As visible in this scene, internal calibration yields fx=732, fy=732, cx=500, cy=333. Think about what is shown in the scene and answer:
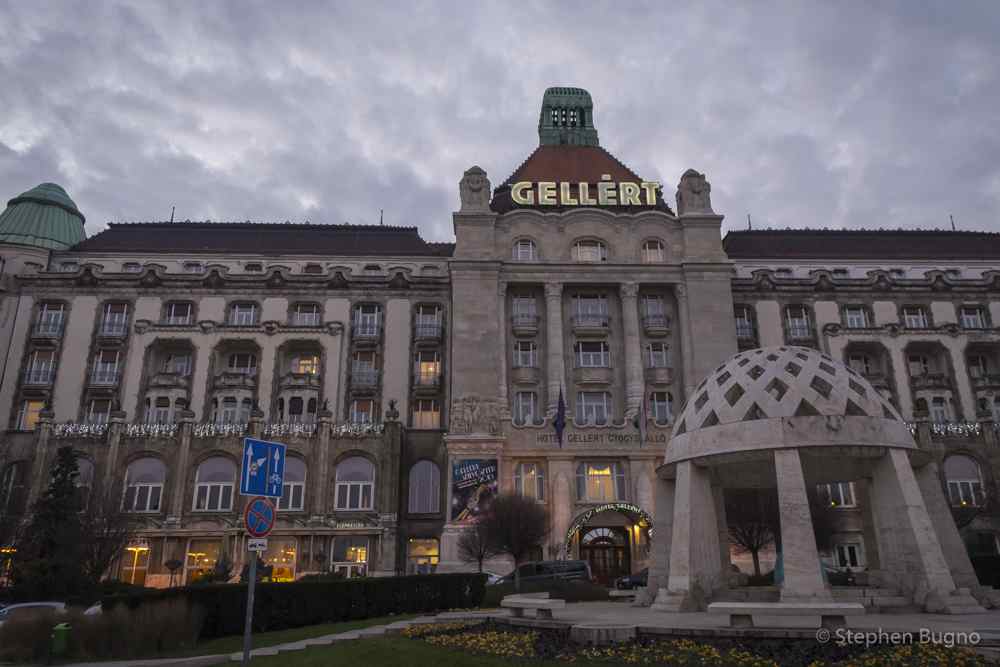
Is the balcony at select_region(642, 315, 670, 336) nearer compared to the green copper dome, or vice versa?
the balcony at select_region(642, 315, 670, 336)

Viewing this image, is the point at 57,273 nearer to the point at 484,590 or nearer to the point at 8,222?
the point at 8,222

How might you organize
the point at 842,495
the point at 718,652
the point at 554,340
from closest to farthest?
the point at 718,652, the point at 842,495, the point at 554,340

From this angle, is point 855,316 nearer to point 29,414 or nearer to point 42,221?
point 29,414

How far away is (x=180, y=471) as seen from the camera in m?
50.9

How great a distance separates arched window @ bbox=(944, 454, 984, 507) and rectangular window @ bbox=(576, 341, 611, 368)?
2609 cm

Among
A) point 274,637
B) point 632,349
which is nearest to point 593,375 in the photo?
point 632,349

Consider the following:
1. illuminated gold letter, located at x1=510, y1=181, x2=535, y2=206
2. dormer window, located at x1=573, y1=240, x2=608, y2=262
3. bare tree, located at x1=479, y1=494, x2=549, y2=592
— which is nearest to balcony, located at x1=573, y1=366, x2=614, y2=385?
dormer window, located at x1=573, y1=240, x2=608, y2=262

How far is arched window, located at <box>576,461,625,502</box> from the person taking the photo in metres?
51.5

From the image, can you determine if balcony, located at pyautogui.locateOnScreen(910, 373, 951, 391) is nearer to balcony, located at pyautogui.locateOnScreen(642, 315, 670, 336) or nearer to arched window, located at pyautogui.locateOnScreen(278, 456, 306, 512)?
balcony, located at pyautogui.locateOnScreen(642, 315, 670, 336)

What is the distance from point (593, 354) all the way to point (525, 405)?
710cm

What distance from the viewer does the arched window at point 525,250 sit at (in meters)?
61.5

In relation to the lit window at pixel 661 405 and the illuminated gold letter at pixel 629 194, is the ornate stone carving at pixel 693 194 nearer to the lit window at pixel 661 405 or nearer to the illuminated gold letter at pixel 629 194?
the illuminated gold letter at pixel 629 194

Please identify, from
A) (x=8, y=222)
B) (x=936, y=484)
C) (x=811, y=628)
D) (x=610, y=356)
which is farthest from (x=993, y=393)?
(x=8, y=222)

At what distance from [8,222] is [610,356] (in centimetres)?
5644
